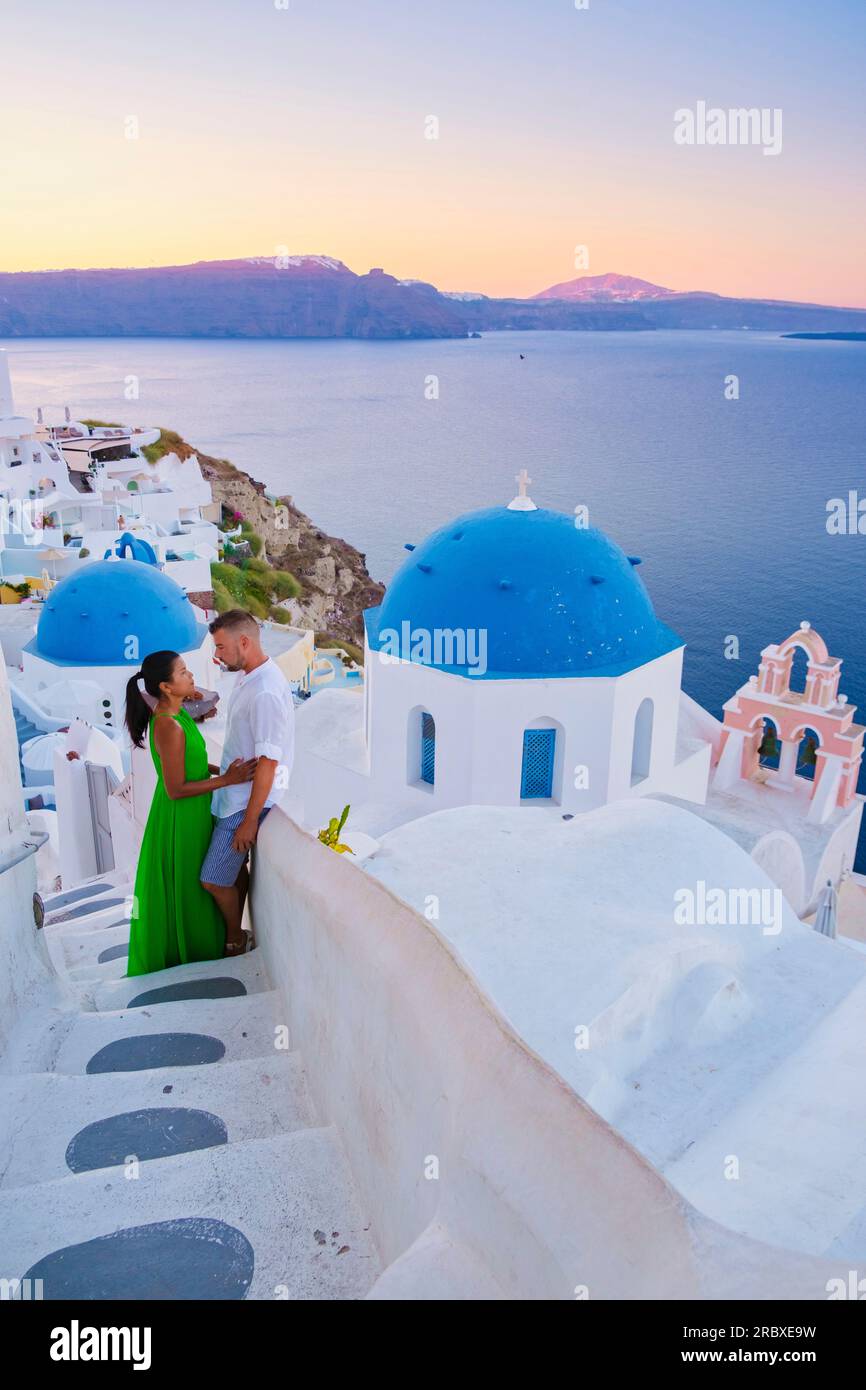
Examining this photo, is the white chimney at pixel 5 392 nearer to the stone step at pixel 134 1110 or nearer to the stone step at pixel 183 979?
the stone step at pixel 183 979

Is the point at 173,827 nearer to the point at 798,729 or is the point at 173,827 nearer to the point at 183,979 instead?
the point at 183,979

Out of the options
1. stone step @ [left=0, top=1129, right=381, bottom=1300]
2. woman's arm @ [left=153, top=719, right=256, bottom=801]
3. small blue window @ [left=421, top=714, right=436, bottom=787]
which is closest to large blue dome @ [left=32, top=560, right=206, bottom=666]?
small blue window @ [left=421, top=714, right=436, bottom=787]

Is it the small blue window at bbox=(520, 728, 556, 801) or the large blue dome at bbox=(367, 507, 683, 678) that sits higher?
the large blue dome at bbox=(367, 507, 683, 678)

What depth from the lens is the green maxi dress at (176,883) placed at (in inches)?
155

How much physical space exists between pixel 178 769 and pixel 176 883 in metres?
0.51

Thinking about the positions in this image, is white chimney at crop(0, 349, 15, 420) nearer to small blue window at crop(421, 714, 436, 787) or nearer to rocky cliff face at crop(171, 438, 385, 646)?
rocky cliff face at crop(171, 438, 385, 646)

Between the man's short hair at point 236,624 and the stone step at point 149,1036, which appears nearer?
the stone step at point 149,1036

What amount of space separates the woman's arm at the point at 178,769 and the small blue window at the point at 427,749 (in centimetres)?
637

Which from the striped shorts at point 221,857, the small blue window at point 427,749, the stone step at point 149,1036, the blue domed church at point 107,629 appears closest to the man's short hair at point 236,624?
the striped shorts at point 221,857

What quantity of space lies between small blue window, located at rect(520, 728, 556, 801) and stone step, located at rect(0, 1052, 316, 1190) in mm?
6581

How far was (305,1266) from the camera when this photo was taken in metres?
2.46

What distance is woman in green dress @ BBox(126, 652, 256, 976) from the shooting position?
3781 millimetres

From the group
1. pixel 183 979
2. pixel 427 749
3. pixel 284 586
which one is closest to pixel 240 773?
pixel 183 979
